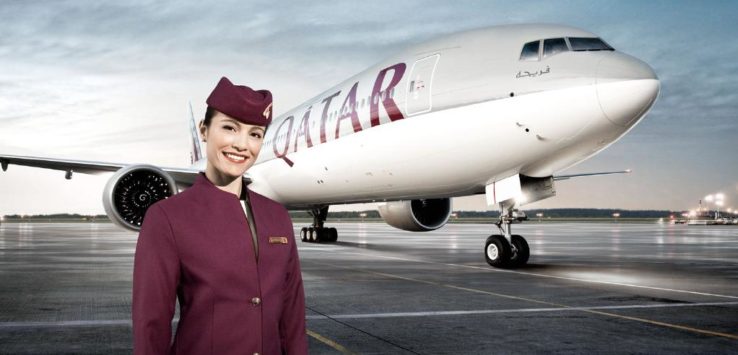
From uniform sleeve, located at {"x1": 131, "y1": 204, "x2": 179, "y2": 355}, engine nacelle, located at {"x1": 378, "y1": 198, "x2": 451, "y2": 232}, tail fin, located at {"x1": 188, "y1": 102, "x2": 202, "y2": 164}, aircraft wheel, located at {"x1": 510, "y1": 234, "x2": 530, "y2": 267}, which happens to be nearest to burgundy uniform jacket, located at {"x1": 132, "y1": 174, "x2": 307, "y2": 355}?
uniform sleeve, located at {"x1": 131, "y1": 204, "x2": 179, "y2": 355}

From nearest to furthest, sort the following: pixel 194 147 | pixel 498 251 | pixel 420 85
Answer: pixel 420 85
pixel 498 251
pixel 194 147

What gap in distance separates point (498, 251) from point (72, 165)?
11264 millimetres

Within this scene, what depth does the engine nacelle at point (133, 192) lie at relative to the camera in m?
13.3

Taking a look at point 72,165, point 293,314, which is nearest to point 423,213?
point 72,165

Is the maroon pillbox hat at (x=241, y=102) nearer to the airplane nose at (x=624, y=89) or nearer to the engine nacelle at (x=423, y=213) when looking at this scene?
the airplane nose at (x=624, y=89)

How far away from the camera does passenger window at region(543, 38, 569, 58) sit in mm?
10780

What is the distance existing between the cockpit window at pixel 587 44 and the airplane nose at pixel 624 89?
0.72 meters

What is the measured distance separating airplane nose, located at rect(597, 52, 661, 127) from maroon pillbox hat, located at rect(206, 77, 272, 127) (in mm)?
8440

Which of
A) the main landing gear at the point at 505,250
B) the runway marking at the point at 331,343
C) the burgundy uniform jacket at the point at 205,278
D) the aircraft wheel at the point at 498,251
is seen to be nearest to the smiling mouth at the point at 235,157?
the burgundy uniform jacket at the point at 205,278

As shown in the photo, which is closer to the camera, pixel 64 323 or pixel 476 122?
pixel 64 323

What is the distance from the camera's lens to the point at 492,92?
10719 mm

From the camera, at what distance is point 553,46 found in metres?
10.9

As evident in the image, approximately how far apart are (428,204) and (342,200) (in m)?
2.88

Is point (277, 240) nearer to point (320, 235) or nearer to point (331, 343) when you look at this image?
point (331, 343)
